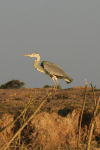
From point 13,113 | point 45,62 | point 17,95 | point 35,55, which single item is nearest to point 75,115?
point 13,113

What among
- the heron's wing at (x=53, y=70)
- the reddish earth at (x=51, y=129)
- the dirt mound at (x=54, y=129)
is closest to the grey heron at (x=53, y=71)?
the heron's wing at (x=53, y=70)

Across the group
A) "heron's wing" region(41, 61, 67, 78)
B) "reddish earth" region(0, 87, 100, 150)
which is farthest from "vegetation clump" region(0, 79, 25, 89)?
"reddish earth" region(0, 87, 100, 150)

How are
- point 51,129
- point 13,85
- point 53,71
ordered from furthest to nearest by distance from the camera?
point 13,85 < point 53,71 < point 51,129

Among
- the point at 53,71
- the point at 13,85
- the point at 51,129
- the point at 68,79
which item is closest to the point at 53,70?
the point at 53,71

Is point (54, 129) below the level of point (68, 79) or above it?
below

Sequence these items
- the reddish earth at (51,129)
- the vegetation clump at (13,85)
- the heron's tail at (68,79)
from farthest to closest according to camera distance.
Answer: the vegetation clump at (13,85)
the heron's tail at (68,79)
the reddish earth at (51,129)

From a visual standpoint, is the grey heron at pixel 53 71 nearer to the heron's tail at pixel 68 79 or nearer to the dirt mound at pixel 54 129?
the heron's tail at pixel 68 79

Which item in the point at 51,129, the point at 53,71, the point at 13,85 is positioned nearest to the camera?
the point at 51,129

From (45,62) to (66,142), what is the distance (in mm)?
6566

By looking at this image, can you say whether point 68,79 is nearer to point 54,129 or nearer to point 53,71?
point 53,71

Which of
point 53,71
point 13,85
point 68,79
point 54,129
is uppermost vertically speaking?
point 53,71

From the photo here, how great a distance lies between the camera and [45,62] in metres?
11.8

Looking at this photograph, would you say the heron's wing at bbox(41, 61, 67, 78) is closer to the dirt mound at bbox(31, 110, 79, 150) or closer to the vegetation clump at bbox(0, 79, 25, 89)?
the vegetation clump at bbox(0, 79, 25, 89)

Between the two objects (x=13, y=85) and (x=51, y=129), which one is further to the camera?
(x=13, y=85)
